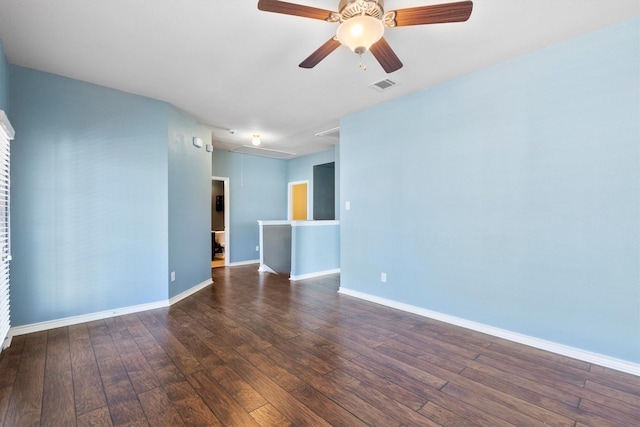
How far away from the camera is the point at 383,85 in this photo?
3158 mm

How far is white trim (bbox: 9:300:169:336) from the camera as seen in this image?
9.14ft

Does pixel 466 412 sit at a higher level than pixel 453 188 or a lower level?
lower

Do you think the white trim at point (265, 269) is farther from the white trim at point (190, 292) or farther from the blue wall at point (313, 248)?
the white trim at point (190, 292)

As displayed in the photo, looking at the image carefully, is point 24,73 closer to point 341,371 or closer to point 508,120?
point 341,371

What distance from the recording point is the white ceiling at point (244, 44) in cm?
199

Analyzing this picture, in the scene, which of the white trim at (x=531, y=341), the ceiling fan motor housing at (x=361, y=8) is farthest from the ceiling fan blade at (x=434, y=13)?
the white trim at (x=531, y=341)

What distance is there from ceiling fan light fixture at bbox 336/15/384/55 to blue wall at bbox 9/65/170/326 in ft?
9.19

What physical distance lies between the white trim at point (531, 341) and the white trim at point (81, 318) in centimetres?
291

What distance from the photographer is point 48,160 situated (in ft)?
9.55

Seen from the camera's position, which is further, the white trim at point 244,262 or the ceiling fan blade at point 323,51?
the white trim at point 244,262

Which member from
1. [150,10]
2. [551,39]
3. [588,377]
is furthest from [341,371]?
[551,39]

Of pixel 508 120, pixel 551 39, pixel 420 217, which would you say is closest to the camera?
pixel 551 39

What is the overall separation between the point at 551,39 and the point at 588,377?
2652 millimetres

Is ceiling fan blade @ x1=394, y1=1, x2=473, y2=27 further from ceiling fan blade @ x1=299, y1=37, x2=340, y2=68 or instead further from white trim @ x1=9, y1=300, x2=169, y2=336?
white trim @ x1=9, y1=300, x2=169, y2=336
